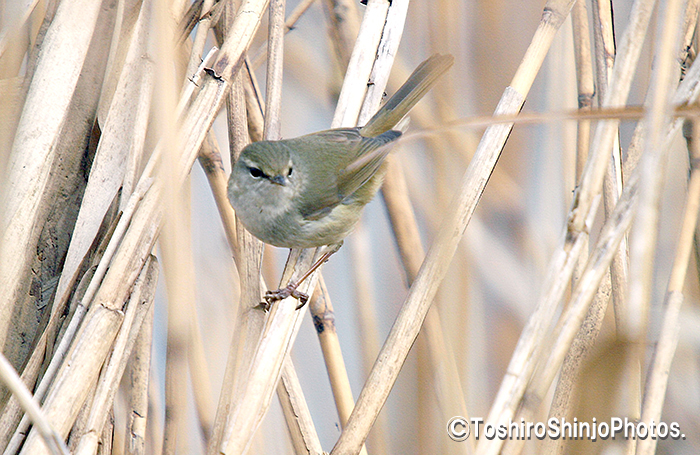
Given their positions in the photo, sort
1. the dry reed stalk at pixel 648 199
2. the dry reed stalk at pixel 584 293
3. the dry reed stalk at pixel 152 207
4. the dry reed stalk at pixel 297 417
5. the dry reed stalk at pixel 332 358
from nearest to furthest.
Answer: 1. the dry reed stalk at pixel 648 199
2. the dry reed stalk at pixel 584 293
3. the dry reed stalk at pixel 152 207
4. the dry reed stalk at pixel 297 417
5. the dry reed stalk at pixel 332 358

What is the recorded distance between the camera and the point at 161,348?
95.4 inches

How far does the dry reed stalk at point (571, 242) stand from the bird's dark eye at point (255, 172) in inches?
34.5

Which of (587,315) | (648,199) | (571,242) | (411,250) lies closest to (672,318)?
(587,315)

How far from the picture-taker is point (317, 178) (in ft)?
5.83

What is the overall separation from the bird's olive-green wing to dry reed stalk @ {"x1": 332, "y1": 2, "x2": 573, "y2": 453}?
1.31 ft

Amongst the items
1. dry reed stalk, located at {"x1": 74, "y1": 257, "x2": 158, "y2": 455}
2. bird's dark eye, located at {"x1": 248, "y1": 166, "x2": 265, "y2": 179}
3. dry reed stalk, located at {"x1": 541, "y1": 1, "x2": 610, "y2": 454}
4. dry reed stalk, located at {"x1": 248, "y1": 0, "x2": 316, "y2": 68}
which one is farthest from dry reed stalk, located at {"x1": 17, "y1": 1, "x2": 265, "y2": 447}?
dry reed stalk, located at {"x1": 541, "y1": 1, "x2": 610, "y2": 454}

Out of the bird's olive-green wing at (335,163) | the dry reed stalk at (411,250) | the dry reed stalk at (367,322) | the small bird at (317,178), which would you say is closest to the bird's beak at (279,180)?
the small bird at (317,178)

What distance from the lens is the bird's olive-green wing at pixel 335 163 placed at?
1745mm

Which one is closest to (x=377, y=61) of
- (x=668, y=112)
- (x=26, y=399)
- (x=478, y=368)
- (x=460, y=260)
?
(x=460, y=260)

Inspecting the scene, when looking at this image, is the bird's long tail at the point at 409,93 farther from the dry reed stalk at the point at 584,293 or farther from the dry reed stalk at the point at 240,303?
the dry reed stalk at the point at 584,293

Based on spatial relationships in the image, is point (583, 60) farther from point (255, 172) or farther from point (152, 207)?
point (152, 207)

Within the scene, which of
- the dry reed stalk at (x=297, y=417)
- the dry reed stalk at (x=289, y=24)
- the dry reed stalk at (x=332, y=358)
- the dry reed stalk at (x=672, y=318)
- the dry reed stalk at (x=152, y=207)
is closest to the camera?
the dry reed stalk at (x=152, y=207)

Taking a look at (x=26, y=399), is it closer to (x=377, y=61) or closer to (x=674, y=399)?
(x=377, y=61)

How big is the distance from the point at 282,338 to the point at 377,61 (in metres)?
0.92
